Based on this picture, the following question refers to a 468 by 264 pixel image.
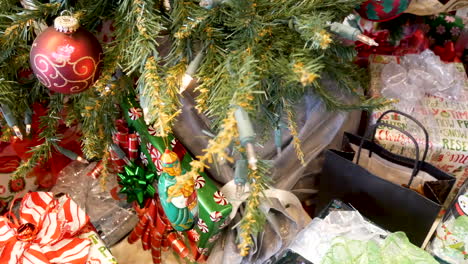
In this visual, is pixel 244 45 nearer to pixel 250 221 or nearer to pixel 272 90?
pixel 272 90

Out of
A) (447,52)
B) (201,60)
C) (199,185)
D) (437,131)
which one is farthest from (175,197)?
(447,52)

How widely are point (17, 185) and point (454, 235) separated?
0.84m

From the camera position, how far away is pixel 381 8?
0.69 meters

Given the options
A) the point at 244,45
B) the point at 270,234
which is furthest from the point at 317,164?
the point at 244,45

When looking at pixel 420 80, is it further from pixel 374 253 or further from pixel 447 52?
pixel 374 253

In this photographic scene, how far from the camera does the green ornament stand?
2.48 ft

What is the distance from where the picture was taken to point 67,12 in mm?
531

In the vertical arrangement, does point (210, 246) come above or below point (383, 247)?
below

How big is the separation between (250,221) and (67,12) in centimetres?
36

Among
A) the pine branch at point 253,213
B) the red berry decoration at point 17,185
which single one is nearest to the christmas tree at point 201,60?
the pine branch at point 253,213

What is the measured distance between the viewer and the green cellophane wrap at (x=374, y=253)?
1.85 ft

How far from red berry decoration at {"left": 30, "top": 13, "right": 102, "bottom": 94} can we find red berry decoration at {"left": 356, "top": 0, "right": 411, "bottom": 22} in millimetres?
464

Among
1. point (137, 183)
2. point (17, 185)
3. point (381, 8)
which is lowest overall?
point (17, 185)

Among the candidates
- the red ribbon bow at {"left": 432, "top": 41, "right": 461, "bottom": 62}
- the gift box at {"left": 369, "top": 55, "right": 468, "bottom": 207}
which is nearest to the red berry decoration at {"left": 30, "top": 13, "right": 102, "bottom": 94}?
the gift box at {"left": 369, "top": 55, "right": 468, "bottom": 207}
